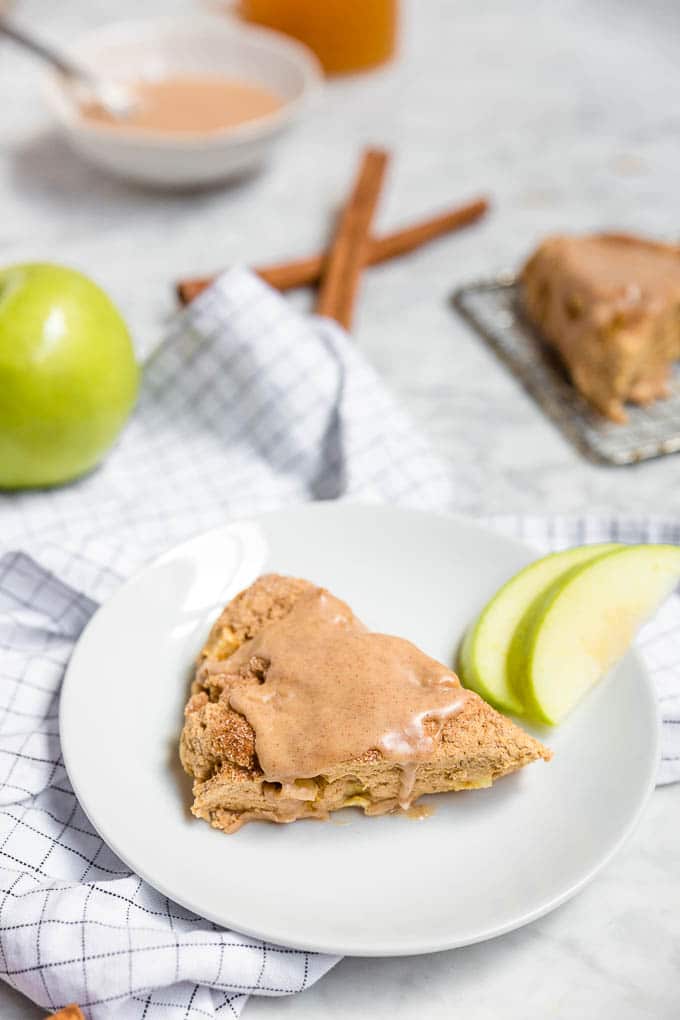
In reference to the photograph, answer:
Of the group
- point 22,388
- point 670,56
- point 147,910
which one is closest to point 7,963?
point 147,910

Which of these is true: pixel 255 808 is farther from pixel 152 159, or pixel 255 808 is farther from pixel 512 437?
pixel 152 159

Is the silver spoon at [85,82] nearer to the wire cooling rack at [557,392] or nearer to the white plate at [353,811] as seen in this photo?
the wire cooling rack at [557,392]

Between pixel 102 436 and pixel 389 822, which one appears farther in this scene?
pixel 102 436

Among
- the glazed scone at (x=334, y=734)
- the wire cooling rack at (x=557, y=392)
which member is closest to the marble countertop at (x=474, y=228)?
the wire cooling rack at (x=557, y=392)

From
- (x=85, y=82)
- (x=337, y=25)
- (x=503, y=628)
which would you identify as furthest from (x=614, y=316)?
(x=337, y=25)

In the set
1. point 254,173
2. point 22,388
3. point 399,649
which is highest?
point 399,649

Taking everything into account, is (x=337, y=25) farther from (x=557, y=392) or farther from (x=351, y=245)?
(x=557, y=392)
